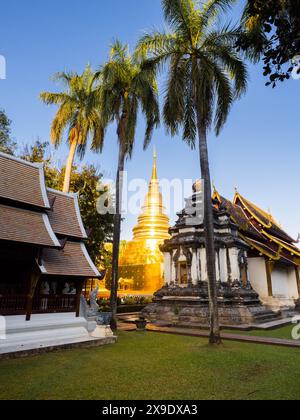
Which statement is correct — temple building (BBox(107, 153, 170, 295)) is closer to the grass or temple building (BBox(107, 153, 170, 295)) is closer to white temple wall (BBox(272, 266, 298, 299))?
white temple wall (BBox(272, 266, 298, 299))

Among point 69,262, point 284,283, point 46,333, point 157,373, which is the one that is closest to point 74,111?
point 69,262

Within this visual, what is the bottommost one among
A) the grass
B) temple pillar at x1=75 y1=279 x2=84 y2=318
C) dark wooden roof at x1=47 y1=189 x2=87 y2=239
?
the grass

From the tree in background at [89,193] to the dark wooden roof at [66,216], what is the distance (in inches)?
292

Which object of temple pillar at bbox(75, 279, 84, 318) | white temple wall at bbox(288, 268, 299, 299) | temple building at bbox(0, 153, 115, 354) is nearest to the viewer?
temple building at bbox(0, 153, 115, 354)

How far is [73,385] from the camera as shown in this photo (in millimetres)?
6387

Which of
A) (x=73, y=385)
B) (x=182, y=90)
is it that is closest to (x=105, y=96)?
(x=182, y=90)

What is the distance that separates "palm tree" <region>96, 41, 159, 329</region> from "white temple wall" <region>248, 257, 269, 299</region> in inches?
542

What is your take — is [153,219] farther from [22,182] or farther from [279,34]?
[279,34]

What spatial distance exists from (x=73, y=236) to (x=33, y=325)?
389 centimetres

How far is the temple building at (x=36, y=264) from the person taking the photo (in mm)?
9727

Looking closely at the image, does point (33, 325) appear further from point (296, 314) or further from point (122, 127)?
point (296, 314)

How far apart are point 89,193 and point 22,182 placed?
38.5ft

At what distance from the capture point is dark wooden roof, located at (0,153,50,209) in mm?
10578

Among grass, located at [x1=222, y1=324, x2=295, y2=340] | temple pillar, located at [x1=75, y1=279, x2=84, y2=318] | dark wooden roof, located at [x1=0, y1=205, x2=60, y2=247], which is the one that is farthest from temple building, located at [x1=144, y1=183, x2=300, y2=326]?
dark wooden roof, located at [x1=0, y1=205, x2=60, y2=247]
